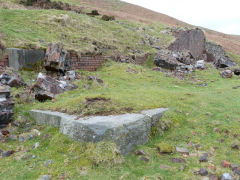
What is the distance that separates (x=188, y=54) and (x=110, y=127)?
13524mm

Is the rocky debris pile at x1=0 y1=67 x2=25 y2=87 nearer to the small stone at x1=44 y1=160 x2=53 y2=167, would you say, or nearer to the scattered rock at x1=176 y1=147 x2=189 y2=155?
the small stone at x1=44 y1=160 x2=53 y2=167

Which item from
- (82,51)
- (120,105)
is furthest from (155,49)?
(120,105)

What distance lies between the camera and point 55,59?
25.2ft

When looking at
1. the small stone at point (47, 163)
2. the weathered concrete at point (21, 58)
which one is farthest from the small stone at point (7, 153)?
the weathered concrete at point (21, 58)

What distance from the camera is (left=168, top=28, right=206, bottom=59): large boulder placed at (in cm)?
1613

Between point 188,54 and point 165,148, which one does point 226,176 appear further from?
point 188,54

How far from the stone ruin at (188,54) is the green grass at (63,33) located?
1.73m

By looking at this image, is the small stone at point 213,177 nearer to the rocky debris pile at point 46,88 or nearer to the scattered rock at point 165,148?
the scattered rock at point 165,148

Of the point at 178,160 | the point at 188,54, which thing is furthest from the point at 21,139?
the point at 188,54

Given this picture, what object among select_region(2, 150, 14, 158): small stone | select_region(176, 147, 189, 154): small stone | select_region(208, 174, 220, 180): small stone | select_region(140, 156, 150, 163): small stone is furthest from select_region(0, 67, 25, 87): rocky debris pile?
select_region(208, 174, 220, 180): small stone

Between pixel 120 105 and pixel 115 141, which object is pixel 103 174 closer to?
pixel 115 141

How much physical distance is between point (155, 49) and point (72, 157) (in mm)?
13062

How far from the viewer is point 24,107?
509 centimetres

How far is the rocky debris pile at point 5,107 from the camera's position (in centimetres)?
425
